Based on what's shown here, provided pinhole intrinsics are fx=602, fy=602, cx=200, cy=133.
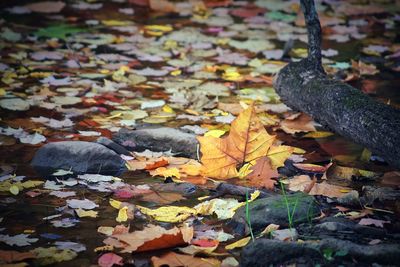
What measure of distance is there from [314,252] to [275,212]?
1.38ft

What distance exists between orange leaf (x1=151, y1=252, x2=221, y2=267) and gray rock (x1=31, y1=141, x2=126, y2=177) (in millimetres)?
946

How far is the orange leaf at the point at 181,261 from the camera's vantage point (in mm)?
2418

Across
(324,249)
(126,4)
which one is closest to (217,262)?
(324,249)

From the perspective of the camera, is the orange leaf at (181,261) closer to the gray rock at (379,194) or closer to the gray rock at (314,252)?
the gray rock at (314,252)

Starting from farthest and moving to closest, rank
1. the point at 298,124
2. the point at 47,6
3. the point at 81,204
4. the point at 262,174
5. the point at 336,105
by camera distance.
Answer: the point at 47,6
the point at 298,124
the point at 336,105
the point at 262,174
the point at 81,204

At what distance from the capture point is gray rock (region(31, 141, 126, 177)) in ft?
10.8

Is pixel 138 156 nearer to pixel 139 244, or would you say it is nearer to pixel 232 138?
pixel 232 138

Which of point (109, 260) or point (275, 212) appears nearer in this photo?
point (109, 260)

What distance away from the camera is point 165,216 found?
282 centimetres

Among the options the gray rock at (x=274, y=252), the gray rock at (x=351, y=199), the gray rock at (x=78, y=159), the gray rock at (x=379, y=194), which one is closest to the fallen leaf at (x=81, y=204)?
the gray rock at (x=78, y=159)

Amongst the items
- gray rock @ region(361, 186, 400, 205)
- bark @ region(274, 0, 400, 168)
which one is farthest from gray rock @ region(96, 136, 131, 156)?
gray rock @ region(361, 186, 400, 205)

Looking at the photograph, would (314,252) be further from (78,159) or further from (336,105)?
(78,159)

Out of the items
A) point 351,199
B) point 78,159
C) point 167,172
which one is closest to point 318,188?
point 351,199

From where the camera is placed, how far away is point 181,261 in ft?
7.98
